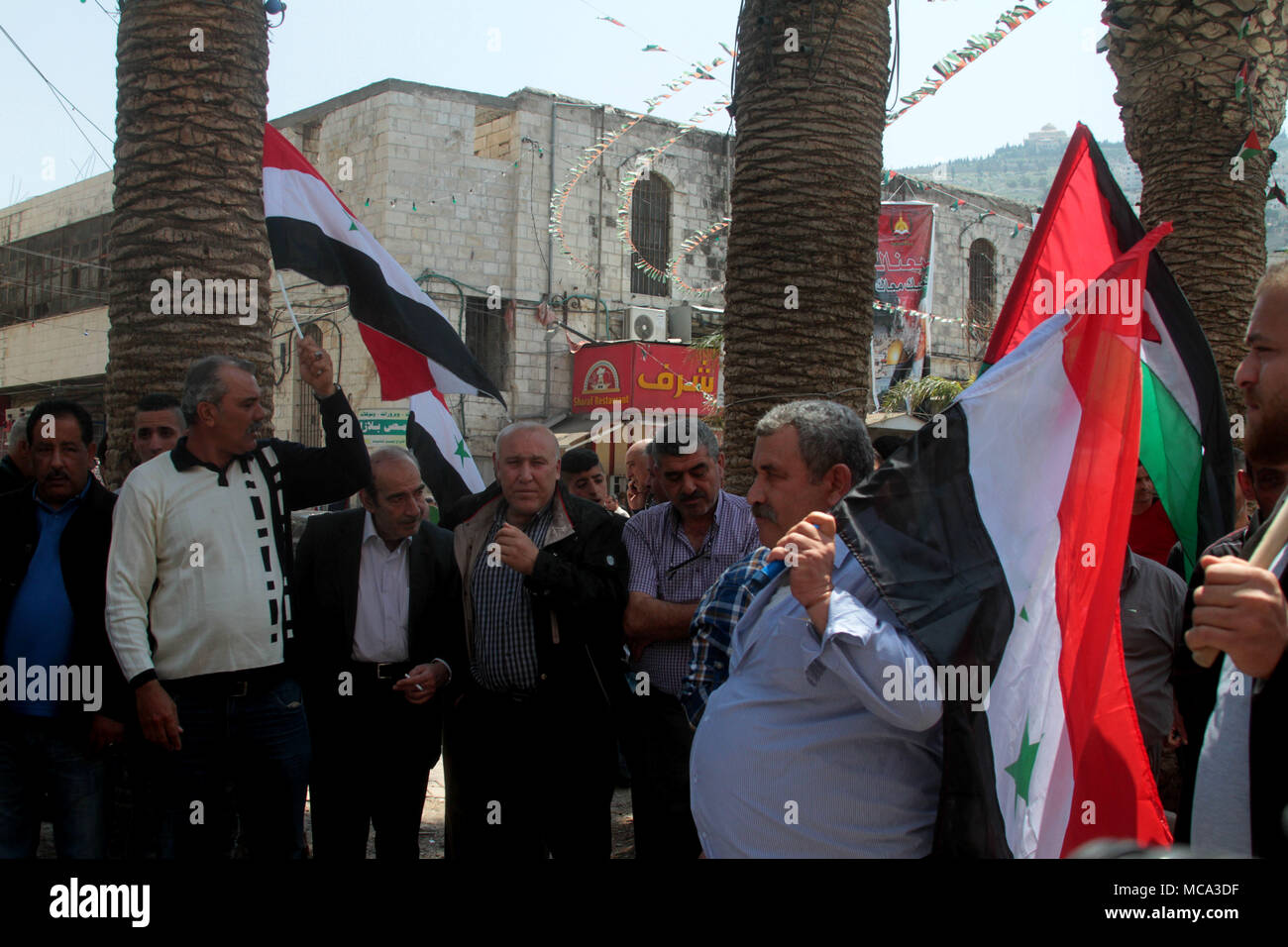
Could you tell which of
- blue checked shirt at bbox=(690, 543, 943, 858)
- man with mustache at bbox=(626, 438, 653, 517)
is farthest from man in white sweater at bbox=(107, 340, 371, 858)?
man with mustache at bbox=(626, 438, 653, 517)

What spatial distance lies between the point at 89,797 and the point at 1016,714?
11.0ft

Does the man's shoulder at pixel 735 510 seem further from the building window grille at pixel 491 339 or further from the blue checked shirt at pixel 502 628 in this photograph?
the building window grille at pixel 491 339

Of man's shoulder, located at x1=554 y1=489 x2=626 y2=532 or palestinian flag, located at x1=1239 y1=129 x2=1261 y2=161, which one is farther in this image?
palestinian flag, located at x1=1239 y1=129 x2=1261 y2=161

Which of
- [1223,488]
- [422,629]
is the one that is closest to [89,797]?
[422,629]

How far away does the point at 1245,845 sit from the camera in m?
2.00

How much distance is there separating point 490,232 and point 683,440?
1962 cm

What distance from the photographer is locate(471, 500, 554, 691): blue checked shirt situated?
4.34m

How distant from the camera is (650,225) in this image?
25.1 metres

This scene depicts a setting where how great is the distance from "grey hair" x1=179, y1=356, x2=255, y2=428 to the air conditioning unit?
19639mm

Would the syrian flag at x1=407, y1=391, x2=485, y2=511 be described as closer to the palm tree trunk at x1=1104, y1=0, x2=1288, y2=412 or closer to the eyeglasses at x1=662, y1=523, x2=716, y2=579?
the eyeglasses at x1=662, y1=523, x2=716, y2=579

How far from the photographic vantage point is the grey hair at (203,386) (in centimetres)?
416

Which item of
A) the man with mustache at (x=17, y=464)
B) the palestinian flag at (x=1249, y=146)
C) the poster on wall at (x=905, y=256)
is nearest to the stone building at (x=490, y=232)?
the poster on wall at (x=905, y=256)

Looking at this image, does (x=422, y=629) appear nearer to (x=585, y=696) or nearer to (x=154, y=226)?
(x=585, y=696)

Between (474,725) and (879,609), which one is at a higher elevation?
(879,609)
